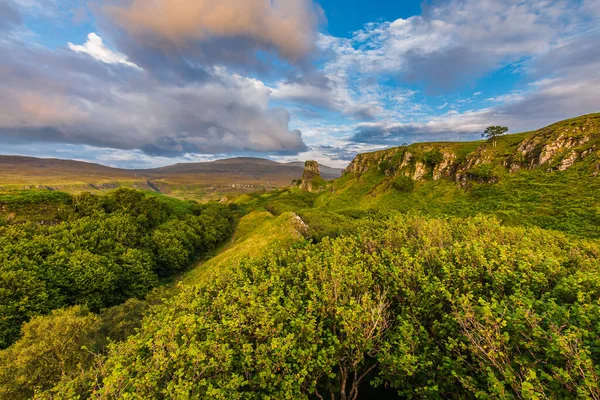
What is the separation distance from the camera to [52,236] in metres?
57.2

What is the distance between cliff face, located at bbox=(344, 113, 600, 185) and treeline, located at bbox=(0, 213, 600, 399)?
9101 centimetres

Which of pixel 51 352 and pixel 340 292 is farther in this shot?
pixel 51 352

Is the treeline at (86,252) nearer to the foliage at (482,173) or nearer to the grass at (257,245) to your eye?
the grass at (257,245)

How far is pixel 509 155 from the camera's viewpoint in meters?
99.8

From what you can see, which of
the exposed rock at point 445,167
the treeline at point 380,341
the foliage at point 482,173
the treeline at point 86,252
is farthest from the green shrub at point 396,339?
the exposed rock at point 445,167

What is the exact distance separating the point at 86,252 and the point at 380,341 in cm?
6622

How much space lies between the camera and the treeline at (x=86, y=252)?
42.4 metres

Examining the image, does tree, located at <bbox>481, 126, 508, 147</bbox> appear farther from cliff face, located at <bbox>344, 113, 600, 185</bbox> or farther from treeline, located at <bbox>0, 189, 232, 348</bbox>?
treeline, located at <bbox>0, 189, 232, 348</bbox>

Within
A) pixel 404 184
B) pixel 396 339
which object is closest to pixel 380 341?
pixel 396 339

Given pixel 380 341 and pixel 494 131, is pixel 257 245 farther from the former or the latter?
pixel 494 131

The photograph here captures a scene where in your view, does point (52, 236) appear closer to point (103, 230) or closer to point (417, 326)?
point (103, 230)

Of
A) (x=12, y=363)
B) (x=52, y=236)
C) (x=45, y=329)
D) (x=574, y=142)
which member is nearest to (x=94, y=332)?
(x=45, y=329)

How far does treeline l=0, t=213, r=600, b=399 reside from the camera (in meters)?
10.9

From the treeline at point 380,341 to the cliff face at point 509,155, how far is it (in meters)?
91.0
